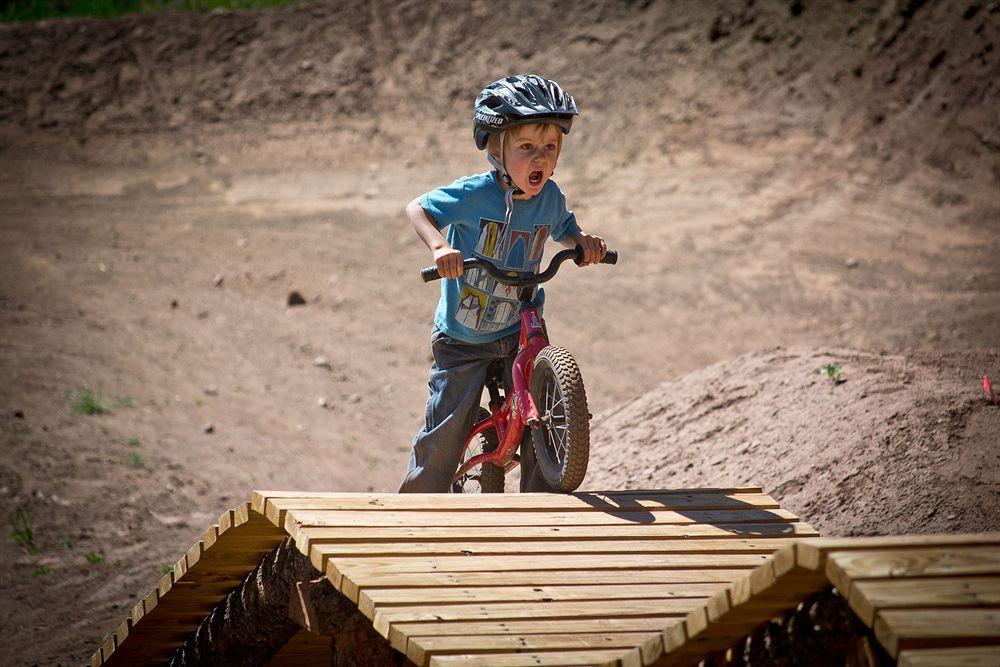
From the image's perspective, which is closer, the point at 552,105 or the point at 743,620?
the point at 743,620

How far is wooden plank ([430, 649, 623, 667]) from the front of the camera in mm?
3221

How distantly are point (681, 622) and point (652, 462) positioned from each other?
12.0 ft

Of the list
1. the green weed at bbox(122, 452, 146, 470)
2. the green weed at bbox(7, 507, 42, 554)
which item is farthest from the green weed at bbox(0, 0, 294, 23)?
the green weed at bbox(7, 507, 42, 554)

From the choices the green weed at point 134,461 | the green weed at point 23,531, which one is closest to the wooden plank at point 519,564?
the green weed at point 23,531

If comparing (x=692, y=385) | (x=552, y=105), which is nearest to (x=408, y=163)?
(x=692, y=385)

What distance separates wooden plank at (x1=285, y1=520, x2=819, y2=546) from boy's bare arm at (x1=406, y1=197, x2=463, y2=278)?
1.05 m

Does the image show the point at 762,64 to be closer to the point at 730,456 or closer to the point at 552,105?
the point at 730,456

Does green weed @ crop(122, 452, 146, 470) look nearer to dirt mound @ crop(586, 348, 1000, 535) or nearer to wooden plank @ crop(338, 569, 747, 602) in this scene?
dirt mound @ crop(586, 348, 1000, 535)

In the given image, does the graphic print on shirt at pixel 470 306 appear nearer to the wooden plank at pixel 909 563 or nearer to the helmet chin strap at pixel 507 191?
the helmet chin strap at pixel 507 191

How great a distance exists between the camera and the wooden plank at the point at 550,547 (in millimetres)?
3830

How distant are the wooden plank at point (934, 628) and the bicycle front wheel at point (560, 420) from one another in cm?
170

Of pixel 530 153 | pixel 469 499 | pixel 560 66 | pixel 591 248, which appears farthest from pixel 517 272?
pixel 560 66

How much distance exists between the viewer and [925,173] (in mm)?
12688

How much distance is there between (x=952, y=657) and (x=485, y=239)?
9.05ft
